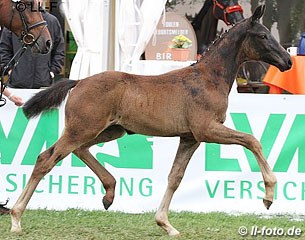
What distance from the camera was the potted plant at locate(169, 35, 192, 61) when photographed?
35.1 feet

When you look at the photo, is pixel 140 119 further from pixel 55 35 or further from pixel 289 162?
pixel 55 35

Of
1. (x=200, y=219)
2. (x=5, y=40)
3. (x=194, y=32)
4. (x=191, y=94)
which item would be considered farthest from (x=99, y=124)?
(x=194, y=32)

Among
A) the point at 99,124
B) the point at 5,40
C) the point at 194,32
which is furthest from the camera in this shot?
the point at 194,32

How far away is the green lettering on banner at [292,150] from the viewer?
29.4 ft

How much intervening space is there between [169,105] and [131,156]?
1.98 meters

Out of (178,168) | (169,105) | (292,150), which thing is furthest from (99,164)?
(292,150)

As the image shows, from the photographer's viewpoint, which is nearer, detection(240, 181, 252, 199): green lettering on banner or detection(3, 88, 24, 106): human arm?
detection(3, 88, 24, 106): human arm

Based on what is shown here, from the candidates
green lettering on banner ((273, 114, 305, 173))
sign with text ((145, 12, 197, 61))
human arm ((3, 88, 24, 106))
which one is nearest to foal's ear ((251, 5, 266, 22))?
green lettering on banner ((273, 114, 305, 173))

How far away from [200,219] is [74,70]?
2.91 meters

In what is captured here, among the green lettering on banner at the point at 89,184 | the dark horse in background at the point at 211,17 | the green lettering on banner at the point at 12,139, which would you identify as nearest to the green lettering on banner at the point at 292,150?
the green lettering on banner at the point at 89,184

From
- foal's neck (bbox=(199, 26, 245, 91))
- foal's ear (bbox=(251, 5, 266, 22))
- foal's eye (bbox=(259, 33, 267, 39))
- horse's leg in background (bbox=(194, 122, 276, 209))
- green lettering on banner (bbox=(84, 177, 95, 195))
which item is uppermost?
foal's ear (bbox=(251, 5, 266, 22))

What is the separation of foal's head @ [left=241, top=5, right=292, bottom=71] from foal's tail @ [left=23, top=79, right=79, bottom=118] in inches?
61.9

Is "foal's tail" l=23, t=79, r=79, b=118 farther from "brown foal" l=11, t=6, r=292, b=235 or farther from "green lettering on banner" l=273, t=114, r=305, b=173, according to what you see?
"green lettering on banner" l=273, t=114, r=305, b=173

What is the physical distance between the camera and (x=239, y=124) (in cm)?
906
